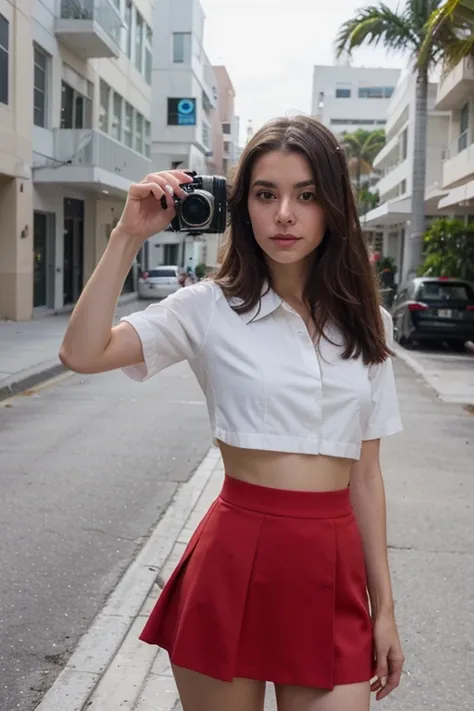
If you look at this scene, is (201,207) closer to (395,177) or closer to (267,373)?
(267,373)

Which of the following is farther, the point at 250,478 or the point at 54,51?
the point at 54,51

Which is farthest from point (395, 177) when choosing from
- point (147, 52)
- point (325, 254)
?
point (325, 254)

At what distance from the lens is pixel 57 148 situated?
2450 centimetres

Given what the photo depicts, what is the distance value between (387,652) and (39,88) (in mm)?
23658

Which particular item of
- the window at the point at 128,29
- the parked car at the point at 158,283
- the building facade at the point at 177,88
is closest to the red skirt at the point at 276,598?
the parked car at the point at 158,283

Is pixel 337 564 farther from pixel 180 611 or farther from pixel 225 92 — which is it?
pixel 225 92

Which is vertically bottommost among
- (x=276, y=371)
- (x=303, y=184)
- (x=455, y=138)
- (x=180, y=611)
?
(x=180, y=611)

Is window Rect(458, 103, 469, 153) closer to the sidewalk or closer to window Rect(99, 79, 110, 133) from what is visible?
window Rect(99, 79, 110, 133)

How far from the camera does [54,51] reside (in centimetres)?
2431

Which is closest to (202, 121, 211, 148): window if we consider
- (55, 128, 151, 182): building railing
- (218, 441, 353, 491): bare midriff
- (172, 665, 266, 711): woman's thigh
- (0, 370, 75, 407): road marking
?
(55, 128, 151, 182): building railing

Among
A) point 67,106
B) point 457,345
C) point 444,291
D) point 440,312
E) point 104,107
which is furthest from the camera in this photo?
point 104,107

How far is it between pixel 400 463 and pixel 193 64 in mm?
51368

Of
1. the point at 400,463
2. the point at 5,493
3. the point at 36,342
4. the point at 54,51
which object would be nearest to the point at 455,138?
the point at 54,51

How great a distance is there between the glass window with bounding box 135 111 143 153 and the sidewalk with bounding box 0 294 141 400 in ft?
51.8
